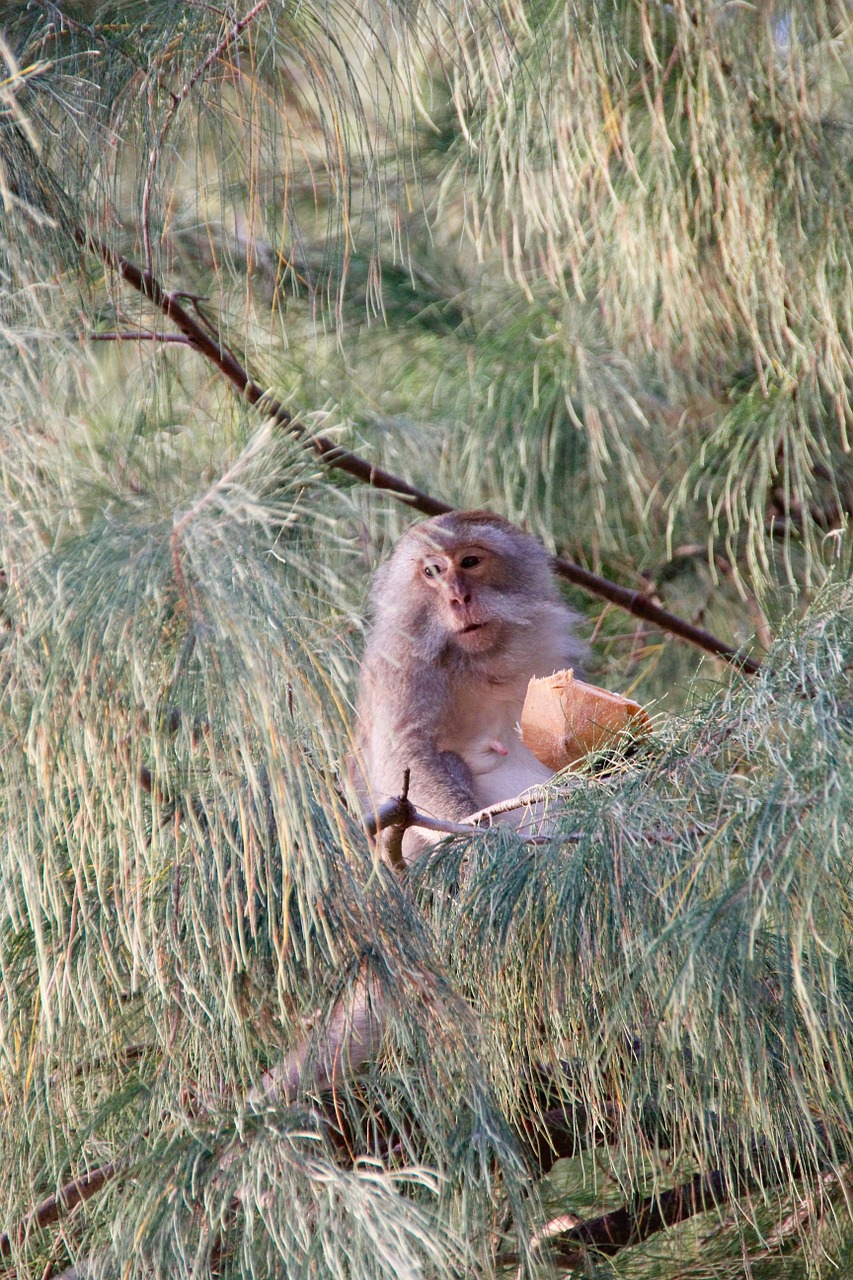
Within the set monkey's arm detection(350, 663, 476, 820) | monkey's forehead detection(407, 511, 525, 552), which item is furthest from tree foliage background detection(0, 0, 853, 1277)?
monkey's arm detection(350, 663, 476, 820)

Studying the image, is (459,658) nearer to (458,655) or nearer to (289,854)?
(458,655)

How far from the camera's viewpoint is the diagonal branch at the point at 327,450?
57.9 inches

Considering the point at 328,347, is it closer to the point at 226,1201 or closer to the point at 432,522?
the point at 432,522

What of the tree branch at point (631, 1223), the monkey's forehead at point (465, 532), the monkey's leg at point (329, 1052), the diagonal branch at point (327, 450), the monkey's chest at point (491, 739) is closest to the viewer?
the monkey's leg at point (329, 1052)

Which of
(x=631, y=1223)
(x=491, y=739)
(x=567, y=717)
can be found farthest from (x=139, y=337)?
(x=631, y=1223)

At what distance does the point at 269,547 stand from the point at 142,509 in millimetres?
114

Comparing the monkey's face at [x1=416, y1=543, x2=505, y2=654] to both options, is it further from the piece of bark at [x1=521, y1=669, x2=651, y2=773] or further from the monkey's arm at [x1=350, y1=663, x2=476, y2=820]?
the piece of bark at [x1=521, y1=669, x2=651, y2=773]

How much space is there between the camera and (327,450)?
5.74ft

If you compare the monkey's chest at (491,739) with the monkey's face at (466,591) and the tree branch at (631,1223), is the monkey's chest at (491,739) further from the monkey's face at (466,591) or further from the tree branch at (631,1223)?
the tree branch at (631,1223)

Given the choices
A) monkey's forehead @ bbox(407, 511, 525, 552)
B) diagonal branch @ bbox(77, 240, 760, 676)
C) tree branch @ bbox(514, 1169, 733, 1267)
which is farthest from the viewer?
monkey's forehead @ bbox(407, 511, 525, 552)

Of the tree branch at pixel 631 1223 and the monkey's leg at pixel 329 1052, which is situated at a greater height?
the monkey's leg at pixel 329 1052

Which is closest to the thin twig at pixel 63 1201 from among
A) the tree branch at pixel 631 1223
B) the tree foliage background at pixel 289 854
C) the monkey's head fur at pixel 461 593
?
the tree foliage background at pixel 289 854

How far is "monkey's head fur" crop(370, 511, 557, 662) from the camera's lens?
2205 mm

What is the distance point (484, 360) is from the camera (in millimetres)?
2574
